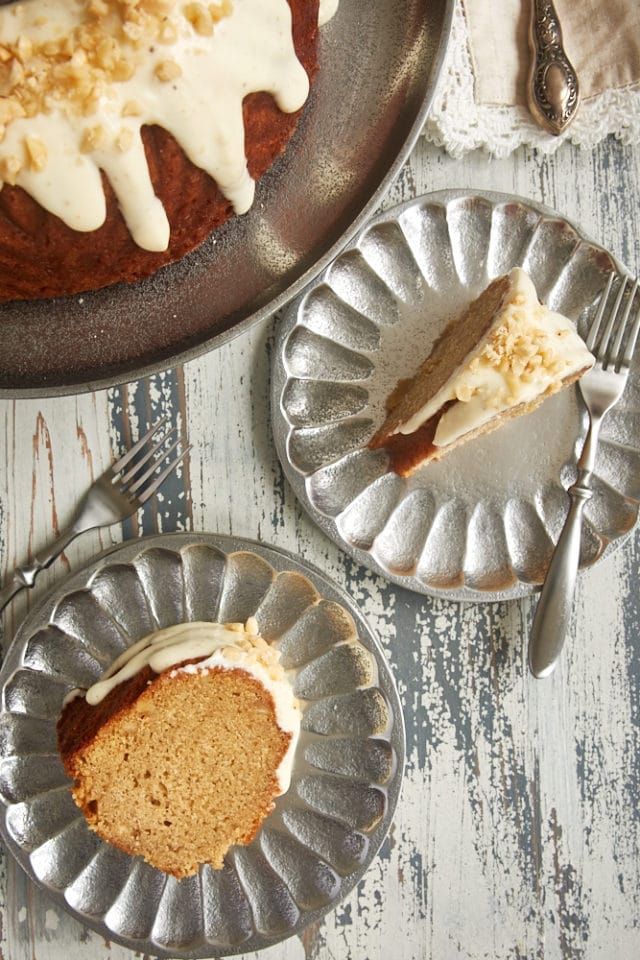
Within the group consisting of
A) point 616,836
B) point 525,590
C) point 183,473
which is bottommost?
point 616,836

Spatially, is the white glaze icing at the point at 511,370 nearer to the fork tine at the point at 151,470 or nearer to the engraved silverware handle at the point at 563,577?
the engraved silverware handle at the point at 563,577

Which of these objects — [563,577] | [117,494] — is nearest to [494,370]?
[563,577]

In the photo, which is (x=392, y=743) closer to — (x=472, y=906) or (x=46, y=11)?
(x=472, y=906)

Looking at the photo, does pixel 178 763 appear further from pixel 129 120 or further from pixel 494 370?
pixel 129 120

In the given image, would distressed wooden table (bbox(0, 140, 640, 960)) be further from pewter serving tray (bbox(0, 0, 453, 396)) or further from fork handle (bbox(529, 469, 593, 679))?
pewter serving tray (bbox(0, 0, 453, 396))

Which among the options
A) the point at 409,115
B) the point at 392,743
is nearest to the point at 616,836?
the point at 392,743

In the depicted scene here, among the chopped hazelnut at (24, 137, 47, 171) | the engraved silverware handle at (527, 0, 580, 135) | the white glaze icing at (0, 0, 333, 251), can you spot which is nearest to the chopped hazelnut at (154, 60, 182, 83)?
the white glaze icing at (0, 0, 333, 251)
